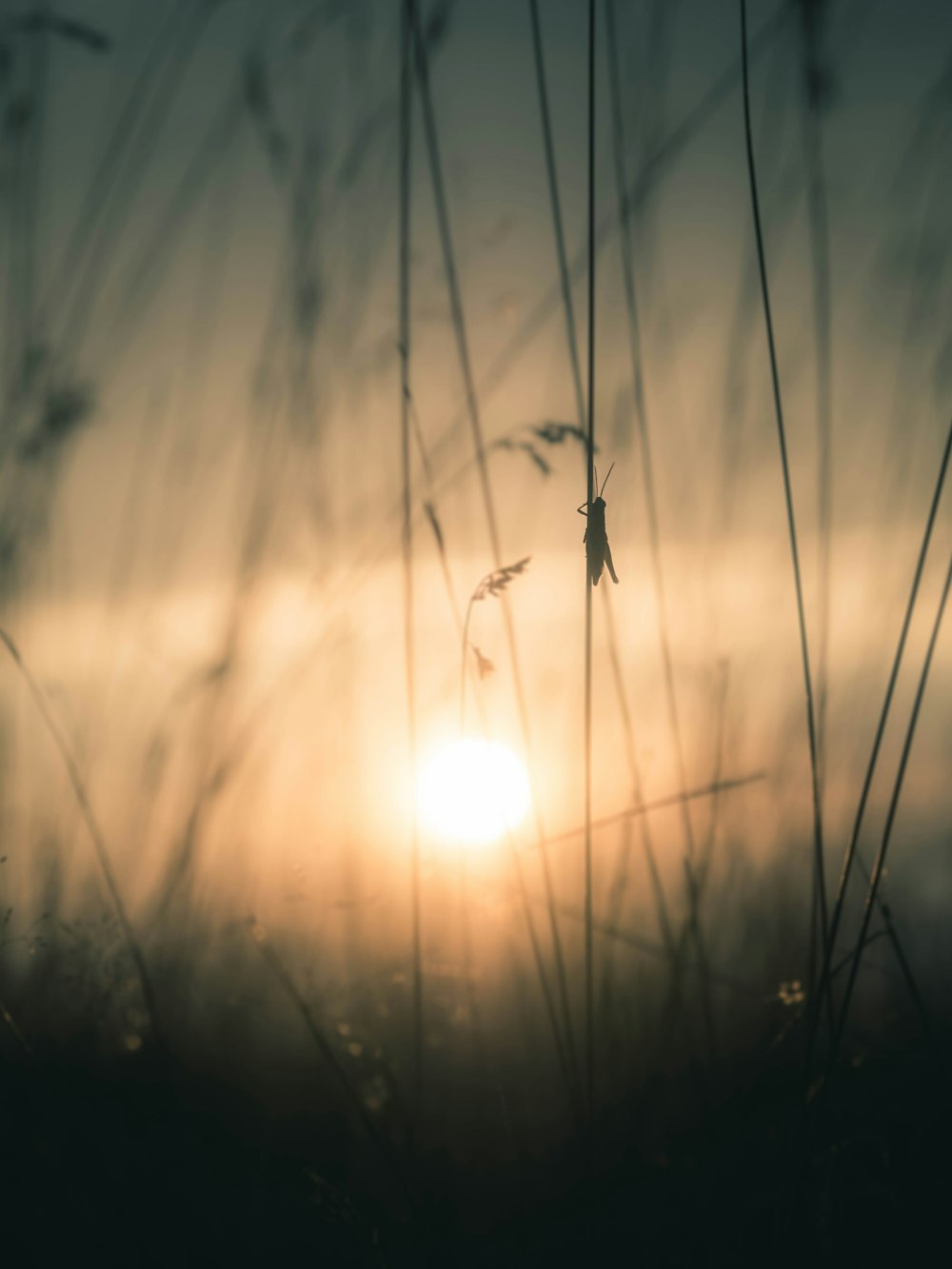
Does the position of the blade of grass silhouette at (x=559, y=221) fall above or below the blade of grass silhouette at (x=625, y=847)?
Answer: above

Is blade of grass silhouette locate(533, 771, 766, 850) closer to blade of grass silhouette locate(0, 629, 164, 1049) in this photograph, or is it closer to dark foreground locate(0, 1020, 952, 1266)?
dark foreground locate(0, 1020, 952, 1266)

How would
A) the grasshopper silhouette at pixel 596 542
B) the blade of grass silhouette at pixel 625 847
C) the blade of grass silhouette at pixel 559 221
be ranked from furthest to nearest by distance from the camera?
the blade of grass silhouette at pixel 625 847 < the blade of grass silhouette at pixel 559 221 < the grasshopper silhouette at pixel 596 542

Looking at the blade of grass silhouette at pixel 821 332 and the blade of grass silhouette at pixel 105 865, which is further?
the blade of grass silhouette at pixel 821 332

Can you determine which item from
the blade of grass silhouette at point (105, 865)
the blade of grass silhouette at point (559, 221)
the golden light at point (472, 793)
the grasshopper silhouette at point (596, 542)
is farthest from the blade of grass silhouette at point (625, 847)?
the blade of grass silhouette at point (105, 865)

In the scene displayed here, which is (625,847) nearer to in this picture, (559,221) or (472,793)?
(472,793)

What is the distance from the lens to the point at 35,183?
1288mm

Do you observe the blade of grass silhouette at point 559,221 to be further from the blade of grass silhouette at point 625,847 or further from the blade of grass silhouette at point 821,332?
the blade of grass silhouette at point 821,332

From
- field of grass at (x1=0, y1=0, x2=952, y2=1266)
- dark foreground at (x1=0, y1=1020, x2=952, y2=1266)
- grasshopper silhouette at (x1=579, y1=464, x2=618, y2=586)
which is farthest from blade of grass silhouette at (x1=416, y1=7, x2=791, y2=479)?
dark foreground at (x1=0, y1=1020, x2=952, y2=1266)

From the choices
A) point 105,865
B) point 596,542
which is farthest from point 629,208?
point 105,865

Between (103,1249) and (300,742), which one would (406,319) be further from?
(103,1249)

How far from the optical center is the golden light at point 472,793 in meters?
1.07

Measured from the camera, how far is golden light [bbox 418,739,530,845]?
1.07 metres

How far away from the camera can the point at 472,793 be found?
3.46 ft

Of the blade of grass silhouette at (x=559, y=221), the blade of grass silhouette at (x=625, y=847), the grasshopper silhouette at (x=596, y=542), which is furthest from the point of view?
the blade of grass silhouette at (x=625, y=847)
